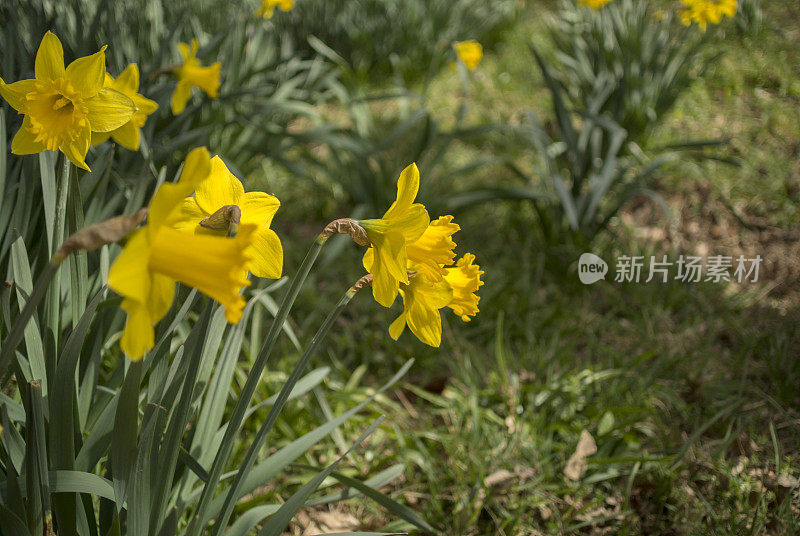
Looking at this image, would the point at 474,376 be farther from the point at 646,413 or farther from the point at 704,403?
the point at 704,403

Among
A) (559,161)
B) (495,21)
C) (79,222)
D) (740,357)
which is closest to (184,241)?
(79,222)

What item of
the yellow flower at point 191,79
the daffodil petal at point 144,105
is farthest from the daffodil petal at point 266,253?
the yellow flower at point 191,79

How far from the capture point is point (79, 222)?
3.78ft

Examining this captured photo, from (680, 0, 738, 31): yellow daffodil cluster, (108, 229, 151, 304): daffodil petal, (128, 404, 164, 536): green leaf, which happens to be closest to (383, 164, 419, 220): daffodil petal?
(108, 229, 151, 304): daffodil petal

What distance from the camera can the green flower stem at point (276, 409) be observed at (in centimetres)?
A: 89

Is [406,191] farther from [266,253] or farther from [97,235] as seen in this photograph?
[97,235]

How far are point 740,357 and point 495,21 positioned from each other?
314cm

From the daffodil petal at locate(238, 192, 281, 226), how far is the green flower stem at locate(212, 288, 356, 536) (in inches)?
6.6

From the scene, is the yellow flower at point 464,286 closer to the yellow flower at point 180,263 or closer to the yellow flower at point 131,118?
the yellow flower at point 180,263

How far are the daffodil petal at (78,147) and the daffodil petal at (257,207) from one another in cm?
32

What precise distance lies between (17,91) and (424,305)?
2.62 ft

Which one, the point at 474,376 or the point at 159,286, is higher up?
the point at 159,286
